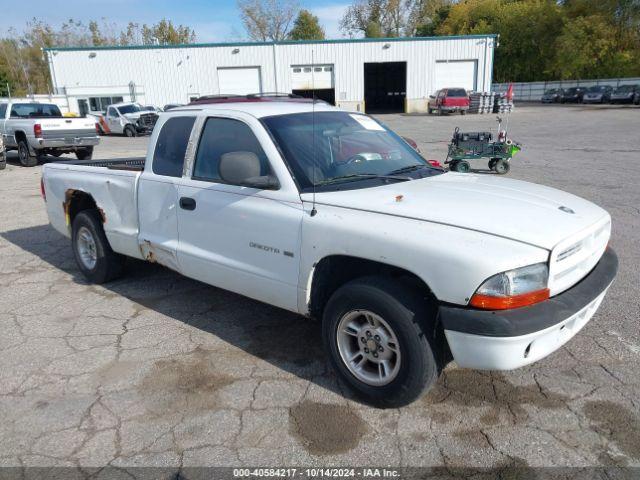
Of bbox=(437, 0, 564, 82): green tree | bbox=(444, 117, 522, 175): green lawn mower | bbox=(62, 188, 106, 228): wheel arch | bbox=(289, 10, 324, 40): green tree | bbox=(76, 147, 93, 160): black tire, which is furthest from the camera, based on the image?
bbox=(289, 10, 324, 40): green tree

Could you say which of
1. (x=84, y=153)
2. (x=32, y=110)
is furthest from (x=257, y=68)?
(x=32, y=110)

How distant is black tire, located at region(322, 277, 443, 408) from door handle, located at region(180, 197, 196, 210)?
150cm

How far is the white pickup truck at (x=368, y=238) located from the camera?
2.74 meters

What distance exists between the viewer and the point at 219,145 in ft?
13.4

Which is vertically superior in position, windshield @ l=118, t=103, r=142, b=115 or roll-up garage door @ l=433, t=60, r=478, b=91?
roll-up garage door @ l=433, t=60, r=478, b=91

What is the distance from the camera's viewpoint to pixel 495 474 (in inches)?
105

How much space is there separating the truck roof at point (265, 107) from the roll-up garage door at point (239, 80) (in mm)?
34881

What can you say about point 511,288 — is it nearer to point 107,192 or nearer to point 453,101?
point 107,192

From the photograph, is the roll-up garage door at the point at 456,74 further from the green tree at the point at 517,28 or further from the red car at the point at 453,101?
the green tree at the point at 517,28

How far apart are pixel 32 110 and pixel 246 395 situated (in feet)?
52.6

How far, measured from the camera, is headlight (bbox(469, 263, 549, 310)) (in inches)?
105

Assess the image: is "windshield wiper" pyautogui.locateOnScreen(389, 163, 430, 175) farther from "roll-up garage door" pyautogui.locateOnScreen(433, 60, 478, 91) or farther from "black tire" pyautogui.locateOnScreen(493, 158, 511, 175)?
"roll-up garage door" pyautogui.locateOnScreen(433, 60, 478, 91)

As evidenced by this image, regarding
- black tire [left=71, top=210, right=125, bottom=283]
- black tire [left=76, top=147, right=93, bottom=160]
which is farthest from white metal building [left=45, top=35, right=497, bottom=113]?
black tire [left=71, top=210, right=125, bottom=283]

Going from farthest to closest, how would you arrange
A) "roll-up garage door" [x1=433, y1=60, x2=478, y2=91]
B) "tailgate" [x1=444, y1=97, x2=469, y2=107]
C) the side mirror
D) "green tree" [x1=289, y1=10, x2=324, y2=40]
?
"green tree" [x1=289, y1=10, x2=324, y2=40] → "roll-up garage door" [x1=433, y1=60, x2=478, y2=91] → "tailgate" [x1=444, y1=97, x2=469, y2=107] → the side mirror
